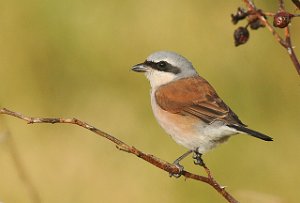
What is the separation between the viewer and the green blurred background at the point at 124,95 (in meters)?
5.81

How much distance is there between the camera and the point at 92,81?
693 centimetres

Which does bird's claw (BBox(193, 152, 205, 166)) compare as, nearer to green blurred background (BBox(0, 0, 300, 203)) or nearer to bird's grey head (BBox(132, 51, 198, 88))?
bird's grey head (BBox(132, 51, 198, 88))

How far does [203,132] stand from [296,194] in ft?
6.57

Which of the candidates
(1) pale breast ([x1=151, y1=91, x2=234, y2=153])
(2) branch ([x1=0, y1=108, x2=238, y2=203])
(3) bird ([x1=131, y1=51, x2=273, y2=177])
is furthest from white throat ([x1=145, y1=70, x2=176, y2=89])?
(2) branch ([x1=0, y1=108, x2=238, y2=203])

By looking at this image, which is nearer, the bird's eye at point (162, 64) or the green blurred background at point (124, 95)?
the bird's eye at point (162, 64)

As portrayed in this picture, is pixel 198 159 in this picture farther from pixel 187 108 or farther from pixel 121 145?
pixel 121 145

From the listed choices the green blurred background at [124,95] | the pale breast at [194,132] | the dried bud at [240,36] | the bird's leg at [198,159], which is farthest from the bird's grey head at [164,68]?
the green blurred background at [124,95]

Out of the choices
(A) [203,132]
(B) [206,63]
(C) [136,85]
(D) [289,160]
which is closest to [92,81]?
(C) [136,85]

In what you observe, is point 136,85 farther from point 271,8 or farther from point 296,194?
point 296,194

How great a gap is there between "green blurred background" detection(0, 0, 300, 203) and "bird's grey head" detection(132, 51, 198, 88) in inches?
51.4

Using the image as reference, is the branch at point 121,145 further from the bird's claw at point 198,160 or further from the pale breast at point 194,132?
the pale breast at point 194,132

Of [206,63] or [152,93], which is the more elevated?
[206,63]

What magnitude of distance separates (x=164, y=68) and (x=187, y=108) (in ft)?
1.38

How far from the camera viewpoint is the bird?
3.93 meters
